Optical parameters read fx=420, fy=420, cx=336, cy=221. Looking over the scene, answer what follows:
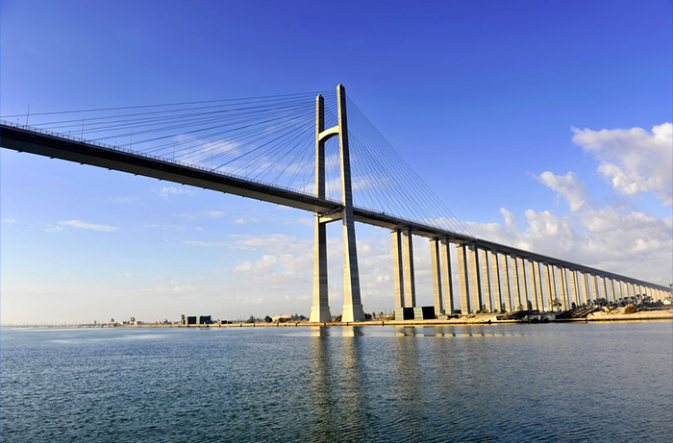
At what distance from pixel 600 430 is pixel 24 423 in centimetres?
2403

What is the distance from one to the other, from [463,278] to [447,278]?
10020 millimetres

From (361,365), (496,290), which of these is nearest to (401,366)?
(361,365)

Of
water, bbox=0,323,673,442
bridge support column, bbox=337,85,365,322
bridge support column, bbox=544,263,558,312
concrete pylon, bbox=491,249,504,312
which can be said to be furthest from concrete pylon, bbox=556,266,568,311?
water, bbox=0,323,673,442

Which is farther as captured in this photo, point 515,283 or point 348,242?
point 515,283

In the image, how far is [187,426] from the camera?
17219mm

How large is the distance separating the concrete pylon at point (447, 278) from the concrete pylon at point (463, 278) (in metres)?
5.47

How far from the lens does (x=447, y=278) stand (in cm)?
12431

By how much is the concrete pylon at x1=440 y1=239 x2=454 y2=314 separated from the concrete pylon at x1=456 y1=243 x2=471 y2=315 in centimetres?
547

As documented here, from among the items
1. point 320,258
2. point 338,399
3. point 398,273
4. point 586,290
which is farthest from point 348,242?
point 586,290

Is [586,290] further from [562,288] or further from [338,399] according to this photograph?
[338,399]

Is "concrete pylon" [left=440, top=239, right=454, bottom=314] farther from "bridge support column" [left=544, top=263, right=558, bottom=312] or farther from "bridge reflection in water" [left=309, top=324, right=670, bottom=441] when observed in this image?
"bridge reflection in water" [left=309, top=324, right=670, bottom=441]

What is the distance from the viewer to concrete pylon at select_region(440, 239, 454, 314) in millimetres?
123312

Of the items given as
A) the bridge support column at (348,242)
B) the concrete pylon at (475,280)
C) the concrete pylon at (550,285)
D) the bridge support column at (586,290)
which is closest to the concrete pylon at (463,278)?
the concrete pylon at (475,280)

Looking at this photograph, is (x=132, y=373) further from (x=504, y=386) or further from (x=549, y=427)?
(x=549, y=427)
